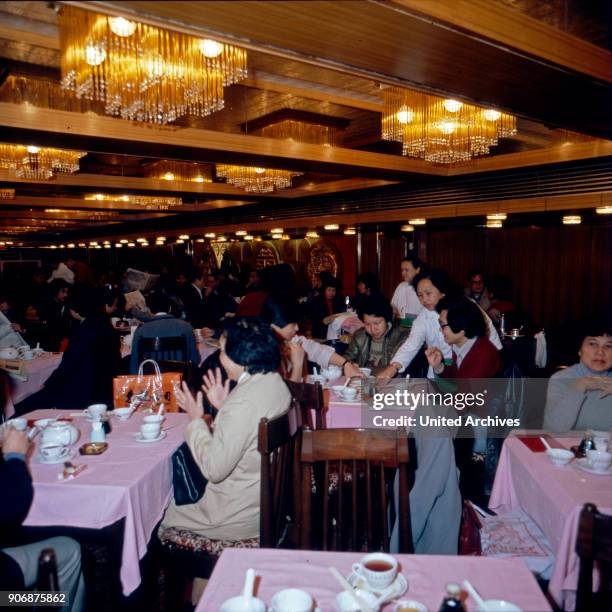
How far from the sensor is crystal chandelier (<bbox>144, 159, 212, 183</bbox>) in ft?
27.6

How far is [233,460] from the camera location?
230 cm

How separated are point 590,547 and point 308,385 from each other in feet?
6.10

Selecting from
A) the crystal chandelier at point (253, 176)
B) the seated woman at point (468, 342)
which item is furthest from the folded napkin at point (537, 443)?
the crystal chandelier at point (253, 176)

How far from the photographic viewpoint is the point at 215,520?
252 centimetres

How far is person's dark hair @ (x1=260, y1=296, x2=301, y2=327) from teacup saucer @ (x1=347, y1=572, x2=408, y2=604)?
2434 millimetres

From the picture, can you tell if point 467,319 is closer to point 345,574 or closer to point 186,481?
point 186,481

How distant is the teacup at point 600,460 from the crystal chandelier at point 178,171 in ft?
23.6

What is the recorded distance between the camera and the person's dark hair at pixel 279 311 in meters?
4.02

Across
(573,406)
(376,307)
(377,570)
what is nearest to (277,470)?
(377,570)

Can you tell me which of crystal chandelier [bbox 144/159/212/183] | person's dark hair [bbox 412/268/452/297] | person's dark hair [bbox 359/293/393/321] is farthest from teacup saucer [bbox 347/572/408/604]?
crystal chandelier [bbox 144/159/212/183]

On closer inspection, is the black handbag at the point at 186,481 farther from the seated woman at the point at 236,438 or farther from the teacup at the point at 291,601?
the teacup at the point at 291,601

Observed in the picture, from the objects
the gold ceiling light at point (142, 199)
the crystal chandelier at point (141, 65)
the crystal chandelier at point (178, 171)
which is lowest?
the crystal chandelier at point (141, 65)

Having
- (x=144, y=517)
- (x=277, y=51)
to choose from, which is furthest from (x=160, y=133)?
(x=144, y=517)

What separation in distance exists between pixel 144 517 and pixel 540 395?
5.40m
